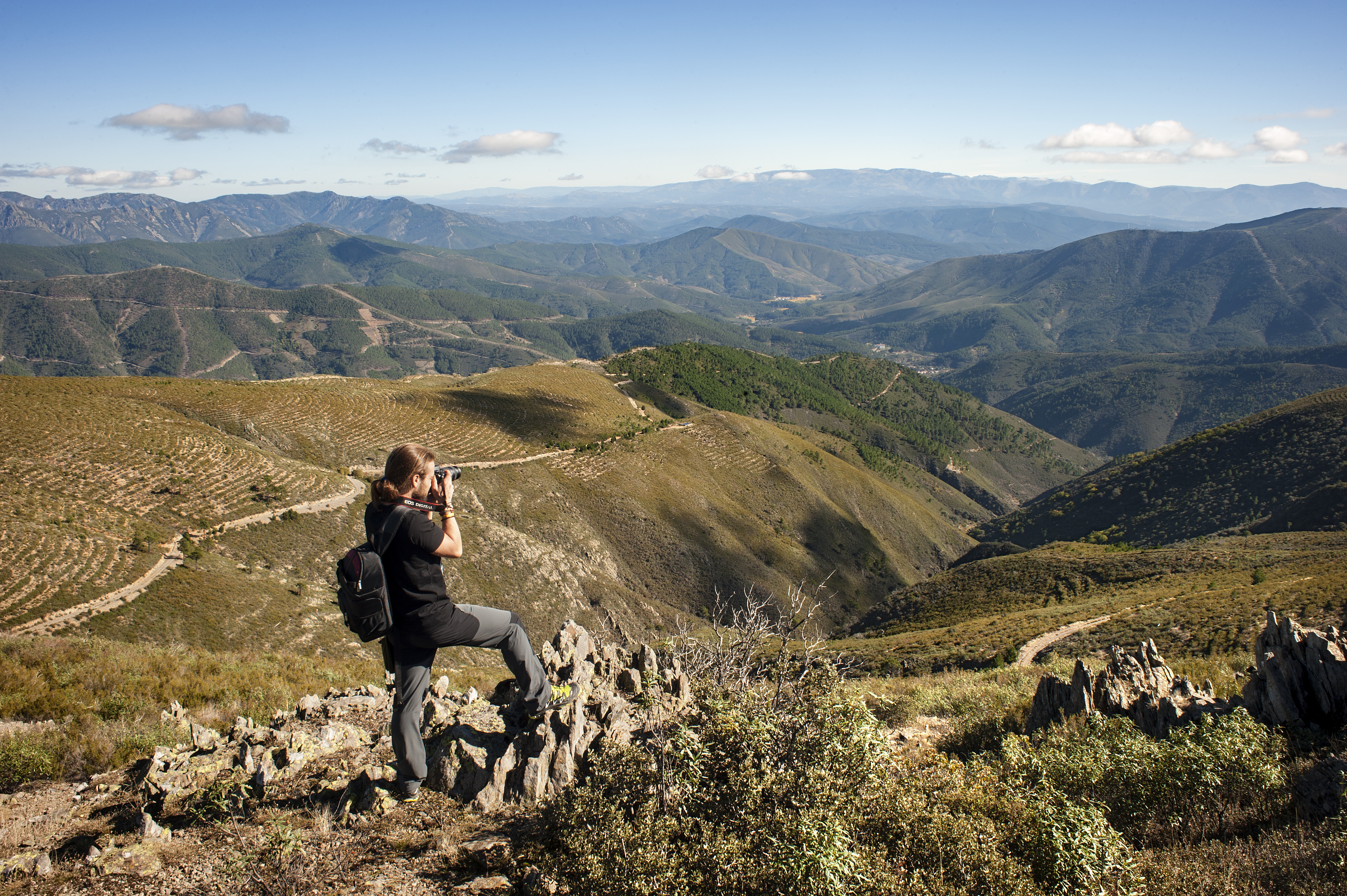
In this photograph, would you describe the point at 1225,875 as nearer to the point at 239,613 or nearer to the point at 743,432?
the point at 239,613

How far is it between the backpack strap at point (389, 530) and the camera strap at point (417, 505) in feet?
0.33

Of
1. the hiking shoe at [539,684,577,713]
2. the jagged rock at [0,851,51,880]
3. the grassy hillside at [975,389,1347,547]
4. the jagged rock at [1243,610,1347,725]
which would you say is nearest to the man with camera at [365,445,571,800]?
the hiking shoe at [539,684,577,713]

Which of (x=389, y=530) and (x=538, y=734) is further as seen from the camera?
(x=538, y=734)

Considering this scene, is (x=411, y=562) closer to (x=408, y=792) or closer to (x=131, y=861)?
(x=408, y=792)

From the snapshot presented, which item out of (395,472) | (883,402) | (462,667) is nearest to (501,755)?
(395,472)

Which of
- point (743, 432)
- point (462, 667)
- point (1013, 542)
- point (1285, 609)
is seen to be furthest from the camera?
point (1013, 542)

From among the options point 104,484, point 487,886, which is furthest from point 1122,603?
point 104,484

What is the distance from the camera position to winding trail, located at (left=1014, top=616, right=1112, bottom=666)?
2741cm

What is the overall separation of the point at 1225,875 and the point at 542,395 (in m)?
75.2

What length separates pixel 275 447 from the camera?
49.1m

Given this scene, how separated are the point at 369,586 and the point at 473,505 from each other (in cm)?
4453

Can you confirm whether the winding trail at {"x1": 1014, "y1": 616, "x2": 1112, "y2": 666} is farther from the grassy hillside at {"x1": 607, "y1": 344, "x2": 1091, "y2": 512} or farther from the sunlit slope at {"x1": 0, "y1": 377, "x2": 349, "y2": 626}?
the grassy hillside at {"x1": 607, "y1": 344, "x2": 1091, "y2": 512}

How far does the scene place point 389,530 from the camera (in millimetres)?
5953

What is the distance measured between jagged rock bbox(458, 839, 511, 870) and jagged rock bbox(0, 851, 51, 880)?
3741mm
